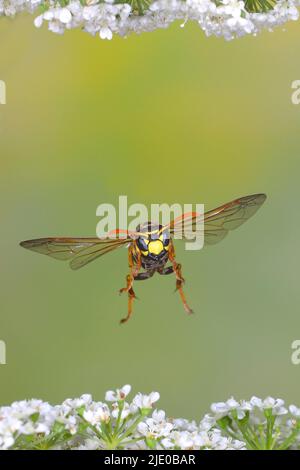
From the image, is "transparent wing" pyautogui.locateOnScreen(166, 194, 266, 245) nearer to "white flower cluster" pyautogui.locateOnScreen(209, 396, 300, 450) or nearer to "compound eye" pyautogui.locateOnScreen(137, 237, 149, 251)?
"compound eye" pyautogui.locateOnScreen(137, 237, 149, 251)

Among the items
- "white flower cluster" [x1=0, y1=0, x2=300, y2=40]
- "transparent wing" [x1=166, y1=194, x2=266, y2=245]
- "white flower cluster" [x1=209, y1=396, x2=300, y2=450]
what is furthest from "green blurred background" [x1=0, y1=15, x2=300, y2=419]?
"white flower cluster" [x1=0, y1=0, x2=300, y2=40]

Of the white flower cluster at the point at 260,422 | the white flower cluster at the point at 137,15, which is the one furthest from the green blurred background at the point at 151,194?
the white flower cluster at the point at 137,15

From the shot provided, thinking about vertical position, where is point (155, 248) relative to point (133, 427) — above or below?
above

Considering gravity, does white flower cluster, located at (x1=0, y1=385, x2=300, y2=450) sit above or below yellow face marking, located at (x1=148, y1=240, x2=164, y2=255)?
below

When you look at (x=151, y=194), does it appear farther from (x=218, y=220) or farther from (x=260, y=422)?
(x=260, y=422)

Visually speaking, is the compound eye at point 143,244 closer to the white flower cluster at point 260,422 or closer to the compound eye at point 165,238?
the compound eye at point 165,238

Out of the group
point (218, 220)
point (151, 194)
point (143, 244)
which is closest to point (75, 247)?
point (143, 244)
